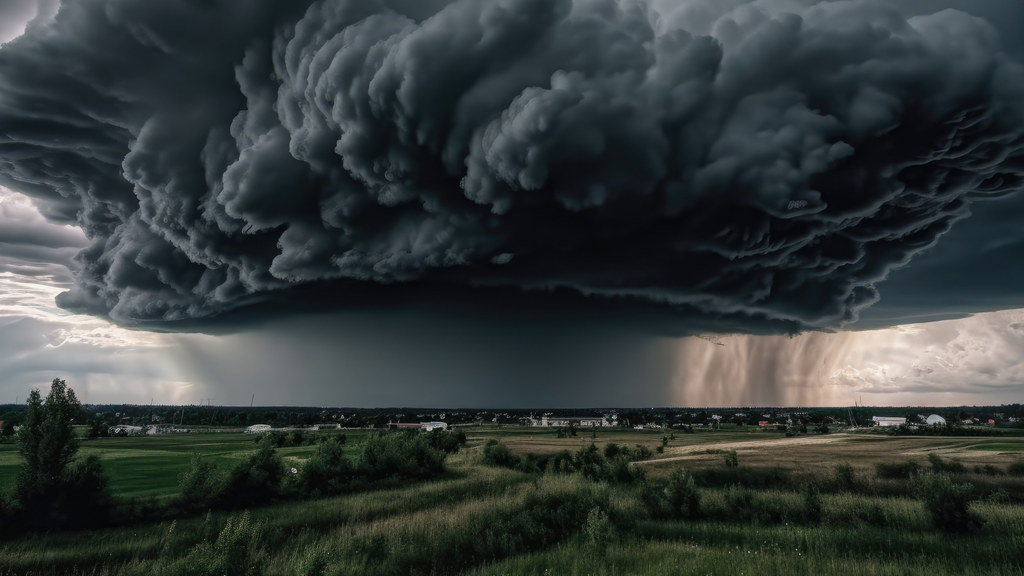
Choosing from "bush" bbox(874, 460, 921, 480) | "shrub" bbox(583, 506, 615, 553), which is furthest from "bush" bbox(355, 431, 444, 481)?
"bush" bbox(874, 460, 921, 480)

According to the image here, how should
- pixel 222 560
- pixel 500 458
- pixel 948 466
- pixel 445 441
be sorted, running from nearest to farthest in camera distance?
pixel 222 560
pixel 948 466
pixel 500 458
pixel 445 441

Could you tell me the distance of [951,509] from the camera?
21266 mm

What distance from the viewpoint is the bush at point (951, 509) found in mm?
20953

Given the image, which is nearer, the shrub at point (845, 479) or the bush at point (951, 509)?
the bush at point (951, 509)

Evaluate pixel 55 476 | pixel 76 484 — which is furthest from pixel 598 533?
pixel 55 476

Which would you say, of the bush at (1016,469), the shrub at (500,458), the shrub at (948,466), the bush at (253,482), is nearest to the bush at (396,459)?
the bush at (253,482)

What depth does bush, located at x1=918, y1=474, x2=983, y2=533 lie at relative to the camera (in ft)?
68.7

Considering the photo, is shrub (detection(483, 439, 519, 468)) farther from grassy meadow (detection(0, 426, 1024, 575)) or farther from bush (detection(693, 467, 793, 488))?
bush (detection(693, 467, 793, 488))

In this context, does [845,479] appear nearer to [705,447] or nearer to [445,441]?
[705,447]

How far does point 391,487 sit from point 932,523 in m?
37.0

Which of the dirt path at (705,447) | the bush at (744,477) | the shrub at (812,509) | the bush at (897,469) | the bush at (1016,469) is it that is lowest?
the dirt path at (705,447)

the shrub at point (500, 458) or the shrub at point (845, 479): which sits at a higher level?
the shrub at point (845, 479)

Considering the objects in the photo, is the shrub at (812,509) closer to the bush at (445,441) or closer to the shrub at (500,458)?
the shrub at (500,458)

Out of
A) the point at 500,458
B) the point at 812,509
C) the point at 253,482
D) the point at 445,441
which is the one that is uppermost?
the point at 253,482
